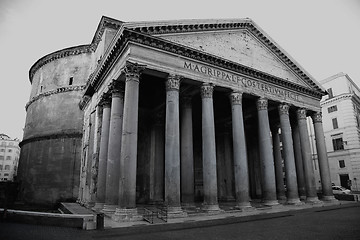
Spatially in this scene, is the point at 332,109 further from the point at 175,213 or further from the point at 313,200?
the point at 175,213

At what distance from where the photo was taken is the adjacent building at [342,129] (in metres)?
25.9

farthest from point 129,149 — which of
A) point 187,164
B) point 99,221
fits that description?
point 187,164

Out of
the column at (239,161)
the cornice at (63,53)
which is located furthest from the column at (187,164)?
the cornice at (63,53)

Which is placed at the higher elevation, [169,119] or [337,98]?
[337,98]

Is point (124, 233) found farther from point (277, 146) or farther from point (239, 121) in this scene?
point (277, 146)

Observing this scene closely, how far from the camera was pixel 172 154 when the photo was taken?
1118 centimetres

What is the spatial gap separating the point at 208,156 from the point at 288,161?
7.12 m

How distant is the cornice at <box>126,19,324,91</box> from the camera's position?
38.7ft

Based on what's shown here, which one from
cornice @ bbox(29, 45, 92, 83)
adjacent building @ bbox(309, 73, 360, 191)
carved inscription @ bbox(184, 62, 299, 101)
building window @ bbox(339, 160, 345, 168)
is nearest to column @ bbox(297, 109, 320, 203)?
carved inscription @ bbox(184, 62, 299, 101)

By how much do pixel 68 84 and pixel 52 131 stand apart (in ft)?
16.0

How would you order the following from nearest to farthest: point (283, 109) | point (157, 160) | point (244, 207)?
point (244, 207) < point (283, 109) < point (157, 160)

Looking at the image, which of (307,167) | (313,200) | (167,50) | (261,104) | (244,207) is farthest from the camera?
(307,167)

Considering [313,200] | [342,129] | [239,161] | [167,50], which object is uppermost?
[167,50]

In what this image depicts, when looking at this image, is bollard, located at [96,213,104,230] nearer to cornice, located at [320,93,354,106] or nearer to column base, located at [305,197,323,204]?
column base, located at [305,197,323,204]
